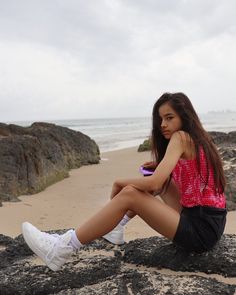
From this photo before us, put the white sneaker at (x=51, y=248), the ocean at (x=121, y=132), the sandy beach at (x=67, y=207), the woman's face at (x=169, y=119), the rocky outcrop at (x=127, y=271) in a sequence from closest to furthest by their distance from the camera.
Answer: the rocky outcrop at (x=127, y=271), the white sneaker at (x=51, y=248), the woman's face at (x=169, y=119), the sandy beach at (x=67, y=207), the ocean at (x=121, y=132)

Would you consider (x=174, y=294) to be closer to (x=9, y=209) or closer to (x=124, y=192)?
(x=124, y=192)

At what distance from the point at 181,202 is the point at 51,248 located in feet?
3.35

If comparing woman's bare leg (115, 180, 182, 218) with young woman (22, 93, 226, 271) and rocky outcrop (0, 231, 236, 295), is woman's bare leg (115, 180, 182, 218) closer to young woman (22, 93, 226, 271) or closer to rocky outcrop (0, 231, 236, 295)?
young woman (22, 93, 226, 271)

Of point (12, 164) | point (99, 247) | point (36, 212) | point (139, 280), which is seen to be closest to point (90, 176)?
point (12, 164)

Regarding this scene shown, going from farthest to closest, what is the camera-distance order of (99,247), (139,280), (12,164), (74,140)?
(74,140) → (12,164) → (99,247) → (139,280)

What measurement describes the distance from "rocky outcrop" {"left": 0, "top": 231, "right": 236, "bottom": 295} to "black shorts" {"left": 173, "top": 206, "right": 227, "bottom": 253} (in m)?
0.11

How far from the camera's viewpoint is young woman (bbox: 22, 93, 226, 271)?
116 inches

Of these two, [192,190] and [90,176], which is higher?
[192,190]

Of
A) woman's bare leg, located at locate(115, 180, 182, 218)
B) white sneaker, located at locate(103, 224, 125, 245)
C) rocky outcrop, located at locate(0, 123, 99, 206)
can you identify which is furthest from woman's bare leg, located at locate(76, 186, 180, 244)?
rocky outcrop, located at locate(0, 123, 99, 206)

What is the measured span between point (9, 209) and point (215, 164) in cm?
362

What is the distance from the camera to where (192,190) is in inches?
121

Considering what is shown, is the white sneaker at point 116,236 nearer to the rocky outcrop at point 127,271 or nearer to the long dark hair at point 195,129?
the rocky outcrop at point 127,271

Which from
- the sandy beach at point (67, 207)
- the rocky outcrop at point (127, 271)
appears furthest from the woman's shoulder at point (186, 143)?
the sandy beach at point (67, 207)

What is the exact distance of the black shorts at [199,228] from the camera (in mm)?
2979
